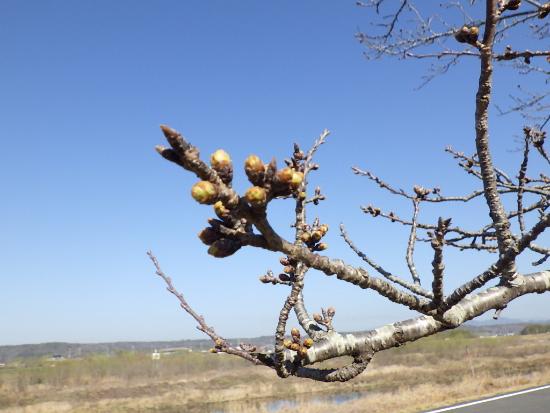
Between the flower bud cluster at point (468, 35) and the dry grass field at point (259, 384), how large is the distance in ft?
51.6

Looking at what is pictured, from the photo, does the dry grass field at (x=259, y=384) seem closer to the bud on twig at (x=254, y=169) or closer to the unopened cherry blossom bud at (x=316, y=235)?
the unopened cherry blossom bud at (x=316, y=235)

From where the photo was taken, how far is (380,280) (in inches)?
61.1

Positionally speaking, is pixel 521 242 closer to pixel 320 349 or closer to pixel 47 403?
pixel 320 349

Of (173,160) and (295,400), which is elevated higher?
(173,160)

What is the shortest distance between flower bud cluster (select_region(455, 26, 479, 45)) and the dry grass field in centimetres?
1573

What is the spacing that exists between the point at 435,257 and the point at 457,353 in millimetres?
53622

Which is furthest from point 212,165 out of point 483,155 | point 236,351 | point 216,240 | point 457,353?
point 457,353

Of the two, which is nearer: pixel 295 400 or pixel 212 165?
pixel 212 165

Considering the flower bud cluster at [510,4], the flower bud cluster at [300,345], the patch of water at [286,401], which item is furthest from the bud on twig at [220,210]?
the patch of water at [286,401]

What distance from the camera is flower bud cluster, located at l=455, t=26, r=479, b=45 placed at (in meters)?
1.77

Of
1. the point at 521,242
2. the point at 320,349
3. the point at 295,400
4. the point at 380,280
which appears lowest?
the point at 295,400

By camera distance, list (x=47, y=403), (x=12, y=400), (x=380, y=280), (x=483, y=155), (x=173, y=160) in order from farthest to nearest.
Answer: (x=12, y=400) → (x=47, y=403) → (x=483, y=155) → (x=380, y=280) → (x=173, y=160)

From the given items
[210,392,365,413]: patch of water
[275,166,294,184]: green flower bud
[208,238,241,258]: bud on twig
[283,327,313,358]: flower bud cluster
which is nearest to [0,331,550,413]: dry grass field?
[210,392,365,413]: patch of water

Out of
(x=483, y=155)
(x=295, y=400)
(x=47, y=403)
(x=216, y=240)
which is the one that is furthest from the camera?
(x=47, y=403)
